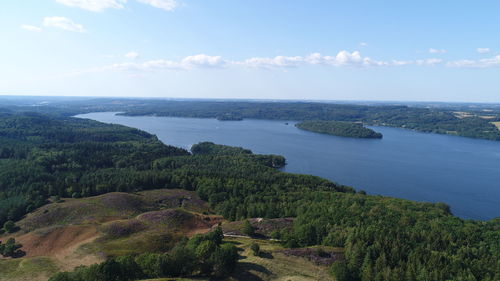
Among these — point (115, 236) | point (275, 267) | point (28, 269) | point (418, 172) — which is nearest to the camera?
point (275, 267)

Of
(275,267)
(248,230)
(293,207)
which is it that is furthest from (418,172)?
(275,267)

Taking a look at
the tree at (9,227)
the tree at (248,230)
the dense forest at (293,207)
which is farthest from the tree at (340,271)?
the tree at (9,227)

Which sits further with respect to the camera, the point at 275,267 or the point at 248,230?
the point at 248,230

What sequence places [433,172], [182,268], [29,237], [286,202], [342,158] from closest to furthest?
[182,268]
[29,237]
[286,202]
[433,172]
[342,158]

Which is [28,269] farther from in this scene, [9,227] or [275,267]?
[275,267]

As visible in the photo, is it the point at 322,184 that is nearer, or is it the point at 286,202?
the point at 286,202

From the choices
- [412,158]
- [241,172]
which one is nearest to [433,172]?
[412,158]

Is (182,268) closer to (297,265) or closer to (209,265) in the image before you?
(209,265)

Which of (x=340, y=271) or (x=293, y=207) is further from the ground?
(x=340, y=271)
